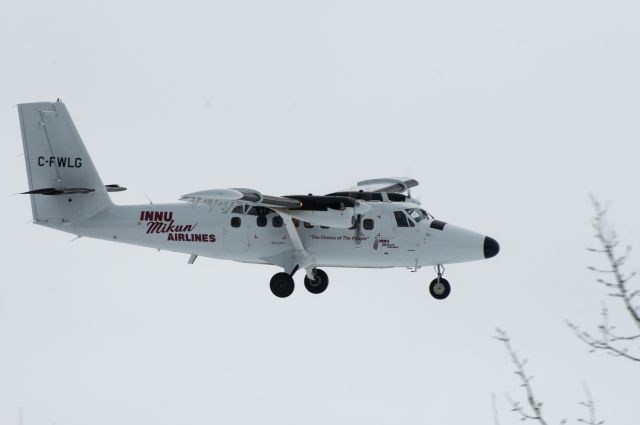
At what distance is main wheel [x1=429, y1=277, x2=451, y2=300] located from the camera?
32.8 meters

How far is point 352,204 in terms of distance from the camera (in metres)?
29.6

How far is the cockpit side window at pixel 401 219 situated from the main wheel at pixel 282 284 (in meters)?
3.56

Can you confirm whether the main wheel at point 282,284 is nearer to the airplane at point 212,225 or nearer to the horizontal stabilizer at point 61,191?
the airplane at point 212,225

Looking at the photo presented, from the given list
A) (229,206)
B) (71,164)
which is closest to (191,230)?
(229,206)

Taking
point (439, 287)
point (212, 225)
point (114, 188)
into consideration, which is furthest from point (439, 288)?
point (114, 188)

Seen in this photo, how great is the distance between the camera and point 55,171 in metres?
31.6

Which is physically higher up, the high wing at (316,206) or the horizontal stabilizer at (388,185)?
the horizontal stabilizer at (388,185)

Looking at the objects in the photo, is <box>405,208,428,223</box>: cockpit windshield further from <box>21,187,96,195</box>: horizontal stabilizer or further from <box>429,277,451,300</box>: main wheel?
<box>21,187,96,195</box>: horizontal stabilizer

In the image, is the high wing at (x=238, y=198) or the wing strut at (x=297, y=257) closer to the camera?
the high wing at (x=238, y=198)

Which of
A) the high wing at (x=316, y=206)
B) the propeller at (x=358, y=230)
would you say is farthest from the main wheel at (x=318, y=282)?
the high wing at (x=316, y=206)

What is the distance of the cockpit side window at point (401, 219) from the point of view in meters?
31.7

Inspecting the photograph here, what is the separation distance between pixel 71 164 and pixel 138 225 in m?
2.73

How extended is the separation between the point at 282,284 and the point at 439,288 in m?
4.87

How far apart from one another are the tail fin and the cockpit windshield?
8.81 metres
